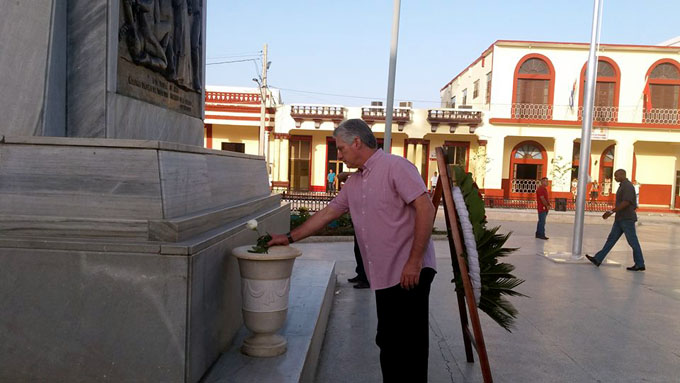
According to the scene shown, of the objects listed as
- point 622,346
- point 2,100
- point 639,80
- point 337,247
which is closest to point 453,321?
point 622,346

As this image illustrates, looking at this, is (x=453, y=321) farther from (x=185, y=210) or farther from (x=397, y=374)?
(x=185, y=210)

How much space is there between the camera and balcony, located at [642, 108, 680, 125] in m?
26.7

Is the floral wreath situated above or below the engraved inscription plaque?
below

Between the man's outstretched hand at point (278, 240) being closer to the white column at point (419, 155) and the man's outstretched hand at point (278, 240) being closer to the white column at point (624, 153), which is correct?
the white column at point (419, 155)

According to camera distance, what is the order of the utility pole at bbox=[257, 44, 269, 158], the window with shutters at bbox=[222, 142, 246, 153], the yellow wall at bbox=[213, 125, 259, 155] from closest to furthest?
1. the utility pole at bbox=[257, 44, 269, 158]
2. the yellow wall at bbox=[213, 125, 259, 155]
3. the window with shutters at bbox=[222, 142, 246, 153]

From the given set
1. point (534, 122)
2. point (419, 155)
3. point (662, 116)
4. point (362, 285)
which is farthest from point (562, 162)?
point (362, 285)

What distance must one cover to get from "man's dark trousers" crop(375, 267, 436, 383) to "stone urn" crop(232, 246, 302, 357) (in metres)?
0.58

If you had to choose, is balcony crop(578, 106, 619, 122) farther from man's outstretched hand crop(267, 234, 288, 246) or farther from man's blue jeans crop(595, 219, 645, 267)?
man's outstretched hand crop(267, 234, 288, 246)

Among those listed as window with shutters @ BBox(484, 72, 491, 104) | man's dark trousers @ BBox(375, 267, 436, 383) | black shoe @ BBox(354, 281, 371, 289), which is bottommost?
black shoe @ BBox(354, 281, 371, 289)

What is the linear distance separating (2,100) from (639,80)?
2964 centimetres

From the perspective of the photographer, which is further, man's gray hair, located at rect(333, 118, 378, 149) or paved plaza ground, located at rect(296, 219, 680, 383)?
paved plaza ground, located at rect(296, 219, 680, 383)

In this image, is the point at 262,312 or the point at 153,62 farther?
the point at 153,62

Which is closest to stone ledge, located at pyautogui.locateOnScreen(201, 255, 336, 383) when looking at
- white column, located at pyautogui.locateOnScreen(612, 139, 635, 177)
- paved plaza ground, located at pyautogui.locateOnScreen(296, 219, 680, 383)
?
paved plaza ground, located at pyautogui.locateOnScreen(296, 219, 680, 383)

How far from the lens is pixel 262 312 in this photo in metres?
3.24
